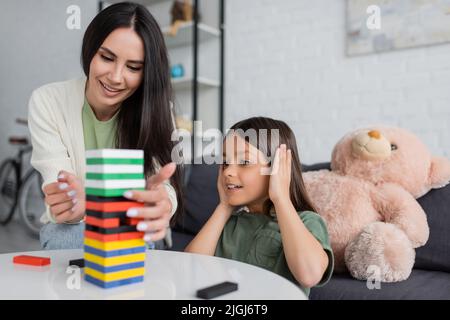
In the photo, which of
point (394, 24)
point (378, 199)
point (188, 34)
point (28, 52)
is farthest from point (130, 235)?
point (28, 52)

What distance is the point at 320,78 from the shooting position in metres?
2.03

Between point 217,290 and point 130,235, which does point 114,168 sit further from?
point 217,290

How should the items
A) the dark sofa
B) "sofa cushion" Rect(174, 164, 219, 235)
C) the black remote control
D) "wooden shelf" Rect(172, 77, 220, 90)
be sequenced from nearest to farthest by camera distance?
the black remote control → the dark sofa → "sofa cushion" Rect(174, 164, 219, 235) → "wooden shelf" Rect(172, 77, 220, 90)

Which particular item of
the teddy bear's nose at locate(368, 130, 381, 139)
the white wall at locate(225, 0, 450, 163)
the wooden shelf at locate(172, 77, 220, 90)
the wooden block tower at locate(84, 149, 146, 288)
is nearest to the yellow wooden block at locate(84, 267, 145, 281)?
the wooden block tower at locate(84, 149, 146, 288)

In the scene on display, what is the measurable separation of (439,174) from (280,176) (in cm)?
64

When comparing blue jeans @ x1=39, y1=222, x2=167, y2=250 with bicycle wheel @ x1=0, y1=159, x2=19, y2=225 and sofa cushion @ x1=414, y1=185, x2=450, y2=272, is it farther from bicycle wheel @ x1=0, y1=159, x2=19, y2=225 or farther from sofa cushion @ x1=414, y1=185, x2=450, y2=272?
bicycle wheel @ x1=0, y1=159, x2=19, y2=225

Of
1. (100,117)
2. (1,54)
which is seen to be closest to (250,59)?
(100,117)

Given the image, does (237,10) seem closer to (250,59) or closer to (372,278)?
(250,59)

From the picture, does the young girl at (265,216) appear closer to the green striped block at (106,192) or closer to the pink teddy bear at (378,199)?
the pink teddy bear at (378,199)

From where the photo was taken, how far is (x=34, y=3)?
3254 mm

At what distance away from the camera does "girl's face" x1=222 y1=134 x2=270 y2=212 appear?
97cm

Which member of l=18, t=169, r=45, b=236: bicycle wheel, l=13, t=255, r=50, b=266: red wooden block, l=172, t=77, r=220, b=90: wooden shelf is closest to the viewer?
l=13, t=255, r=50, b=266: red wooden block

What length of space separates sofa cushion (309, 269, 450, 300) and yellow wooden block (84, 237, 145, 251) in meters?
0.67

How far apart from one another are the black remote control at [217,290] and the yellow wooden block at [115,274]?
0.11 m
